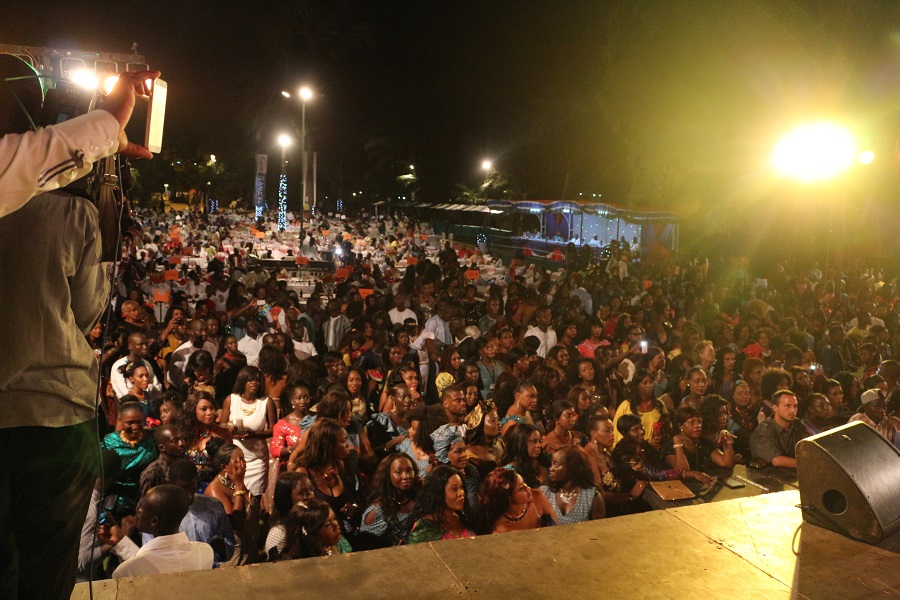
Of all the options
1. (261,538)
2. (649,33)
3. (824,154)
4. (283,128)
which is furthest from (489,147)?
(261,538)

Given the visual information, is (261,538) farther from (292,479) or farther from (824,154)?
(824,154)

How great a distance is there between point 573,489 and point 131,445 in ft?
9.45

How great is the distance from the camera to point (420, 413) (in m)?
5.22

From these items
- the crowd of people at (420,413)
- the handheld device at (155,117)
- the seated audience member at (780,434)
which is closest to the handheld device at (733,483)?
the crowd of people at (420,413)

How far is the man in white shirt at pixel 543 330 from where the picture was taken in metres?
8.50

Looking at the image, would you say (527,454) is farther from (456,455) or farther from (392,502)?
(392,502)

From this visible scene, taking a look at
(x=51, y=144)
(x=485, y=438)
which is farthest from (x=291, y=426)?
(x=51, y=144)

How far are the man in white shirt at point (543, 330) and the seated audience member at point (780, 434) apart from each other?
2.81 m

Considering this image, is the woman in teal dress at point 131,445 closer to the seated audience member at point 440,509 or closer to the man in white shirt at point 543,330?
the seated audience member at point 440,509

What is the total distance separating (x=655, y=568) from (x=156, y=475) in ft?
9.63

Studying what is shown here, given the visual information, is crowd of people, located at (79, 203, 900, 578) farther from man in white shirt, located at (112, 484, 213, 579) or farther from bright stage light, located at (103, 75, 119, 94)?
bright stage light, located at (103, 75, 119, 94)

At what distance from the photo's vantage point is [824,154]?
38.2 ft

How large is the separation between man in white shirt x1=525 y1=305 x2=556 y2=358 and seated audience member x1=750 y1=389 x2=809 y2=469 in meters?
2.81

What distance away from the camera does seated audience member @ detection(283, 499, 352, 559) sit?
3.84 m
